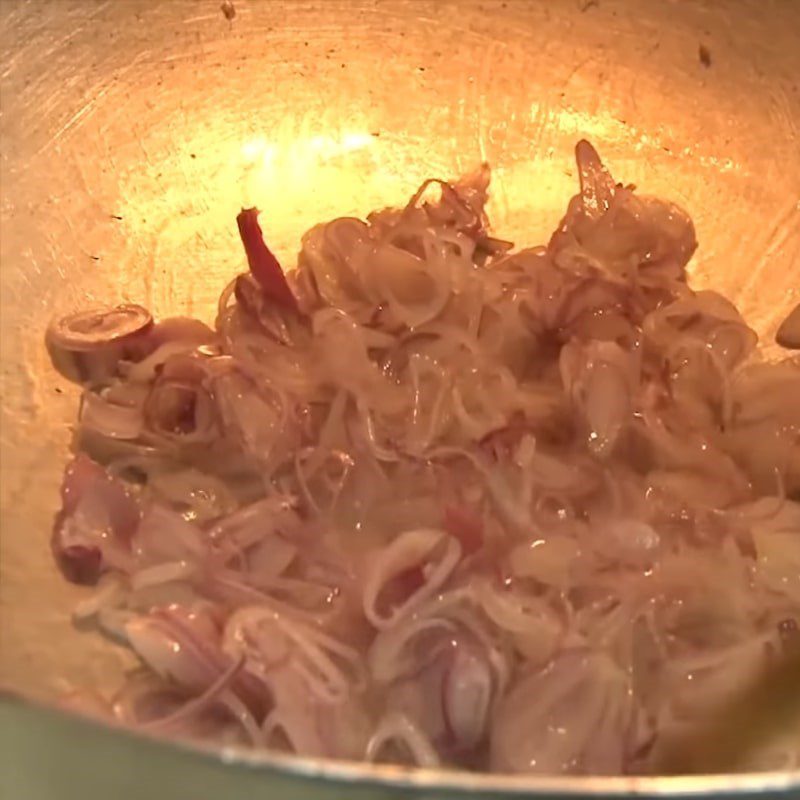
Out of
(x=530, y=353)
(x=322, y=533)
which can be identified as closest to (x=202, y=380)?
(x=322, y=533)

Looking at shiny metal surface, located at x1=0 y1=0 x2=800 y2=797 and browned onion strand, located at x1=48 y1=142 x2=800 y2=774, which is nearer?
browned onion strand, located at x1=48 y1=142 x2=800 y2=774

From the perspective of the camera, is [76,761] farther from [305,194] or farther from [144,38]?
→ [144,38]

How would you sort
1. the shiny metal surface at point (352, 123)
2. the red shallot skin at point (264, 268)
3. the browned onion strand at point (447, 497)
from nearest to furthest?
the browned onion strand at point (447, 497)
the red shallot skin at point (264, 268)
the shiny metal surface at point (352, 123)

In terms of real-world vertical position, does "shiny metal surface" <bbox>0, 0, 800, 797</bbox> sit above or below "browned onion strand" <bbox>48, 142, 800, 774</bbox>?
above

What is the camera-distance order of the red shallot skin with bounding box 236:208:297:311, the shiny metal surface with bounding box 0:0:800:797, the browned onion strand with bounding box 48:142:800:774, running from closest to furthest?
the browned onion strand with bounding box 48:142:800:774 → the red shallot skin with bounding box 236:208:297:311 → the shiny metal surface with bounding box 0:0:800:797

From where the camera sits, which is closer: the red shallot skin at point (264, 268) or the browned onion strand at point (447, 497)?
the browned onion strand at point (447, 497)

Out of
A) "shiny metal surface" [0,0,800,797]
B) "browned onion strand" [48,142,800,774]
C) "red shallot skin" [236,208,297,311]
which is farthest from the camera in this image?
"shiny metal surface" [0,0,800,797]
